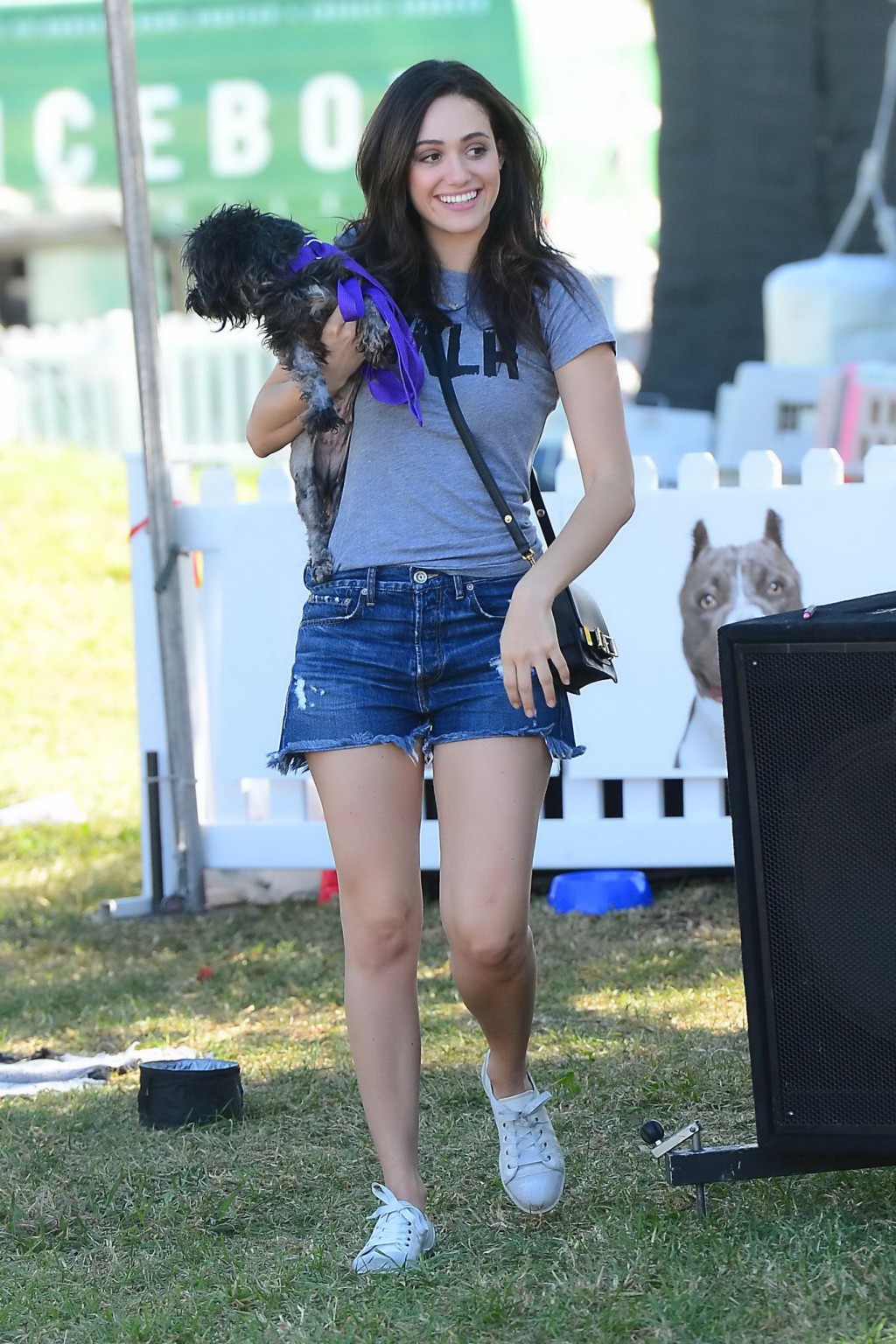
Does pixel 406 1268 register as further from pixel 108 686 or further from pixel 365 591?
pixel 108 686

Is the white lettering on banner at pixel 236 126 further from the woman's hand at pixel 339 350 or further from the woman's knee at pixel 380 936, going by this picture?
the woman's knee at pixel 380 936

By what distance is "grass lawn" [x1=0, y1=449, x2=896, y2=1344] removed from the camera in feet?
8.70

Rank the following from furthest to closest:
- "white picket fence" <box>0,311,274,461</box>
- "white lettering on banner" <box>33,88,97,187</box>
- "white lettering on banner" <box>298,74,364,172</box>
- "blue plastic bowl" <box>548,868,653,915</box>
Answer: "white lettering on banner" <box>33,88,97,187</box>
"white lettering on banner" <box>298,74,364,172</box>
"white picket fence" <box>0,311,274,461</box>
"blue plastic bowl" <box>548,868,653,915</box>

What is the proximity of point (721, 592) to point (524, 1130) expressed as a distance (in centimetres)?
268

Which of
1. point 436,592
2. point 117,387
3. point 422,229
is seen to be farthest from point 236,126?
point 436,592

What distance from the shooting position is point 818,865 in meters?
2.70

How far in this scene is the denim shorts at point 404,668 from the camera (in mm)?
2775

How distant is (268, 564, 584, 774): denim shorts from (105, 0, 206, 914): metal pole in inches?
111

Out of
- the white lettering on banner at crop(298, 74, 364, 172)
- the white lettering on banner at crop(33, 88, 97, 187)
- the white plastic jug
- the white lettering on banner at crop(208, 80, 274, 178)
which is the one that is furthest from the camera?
the white lettering on banner at crop(33, 88, 97, 187)

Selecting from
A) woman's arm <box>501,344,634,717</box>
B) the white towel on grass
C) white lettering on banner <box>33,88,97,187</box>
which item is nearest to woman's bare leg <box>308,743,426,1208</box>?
woman's arm <box>501,344,634,717</box>

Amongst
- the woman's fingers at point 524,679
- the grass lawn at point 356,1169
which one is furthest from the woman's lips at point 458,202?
the grass lawn at point 356,1169

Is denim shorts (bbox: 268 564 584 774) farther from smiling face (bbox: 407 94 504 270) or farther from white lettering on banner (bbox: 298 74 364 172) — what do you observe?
white lettering on banner (bbox: 298 74 364 172)

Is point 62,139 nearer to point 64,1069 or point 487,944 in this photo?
point 64,1069

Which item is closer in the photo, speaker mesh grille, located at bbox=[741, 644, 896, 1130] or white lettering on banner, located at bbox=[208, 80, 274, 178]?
speaker mesh grille, located at bbox=[741, 644, 896, 1130]
